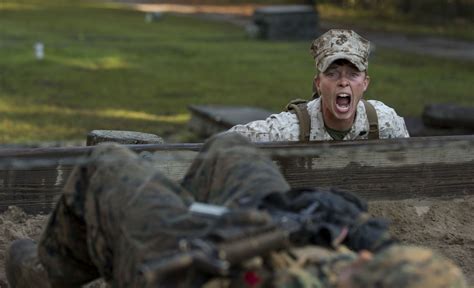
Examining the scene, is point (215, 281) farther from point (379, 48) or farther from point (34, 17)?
point (34, 17)

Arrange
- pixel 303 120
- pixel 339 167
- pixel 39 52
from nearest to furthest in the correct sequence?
pixel 303 120 → pixel 339 167 → pixel 39 52

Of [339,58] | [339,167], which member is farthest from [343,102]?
[339,167]

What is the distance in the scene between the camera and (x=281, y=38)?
2286cm

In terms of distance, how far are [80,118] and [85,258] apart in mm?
8327

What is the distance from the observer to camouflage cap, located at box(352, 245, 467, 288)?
3.10 m

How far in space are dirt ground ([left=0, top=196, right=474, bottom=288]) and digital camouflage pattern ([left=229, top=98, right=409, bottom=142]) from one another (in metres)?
0.46

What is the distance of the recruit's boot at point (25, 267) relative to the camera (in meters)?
4.71

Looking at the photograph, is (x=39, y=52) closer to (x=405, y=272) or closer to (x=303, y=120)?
(x=303, y=120)

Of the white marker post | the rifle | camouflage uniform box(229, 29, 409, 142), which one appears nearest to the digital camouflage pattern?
camouflage uniform box(229, 29, 409, 142)

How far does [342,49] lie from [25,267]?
6.20 feet

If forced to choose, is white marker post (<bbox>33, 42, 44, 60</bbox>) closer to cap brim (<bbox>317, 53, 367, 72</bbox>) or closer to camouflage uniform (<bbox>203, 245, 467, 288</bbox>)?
cap brim (<bbox>317, 53, 367, 72</bbox>)

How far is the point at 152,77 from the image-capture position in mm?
16547

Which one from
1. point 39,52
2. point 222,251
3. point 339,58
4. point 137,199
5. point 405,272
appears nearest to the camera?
point 405,272

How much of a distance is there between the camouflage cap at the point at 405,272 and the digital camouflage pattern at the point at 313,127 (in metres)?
2.72
